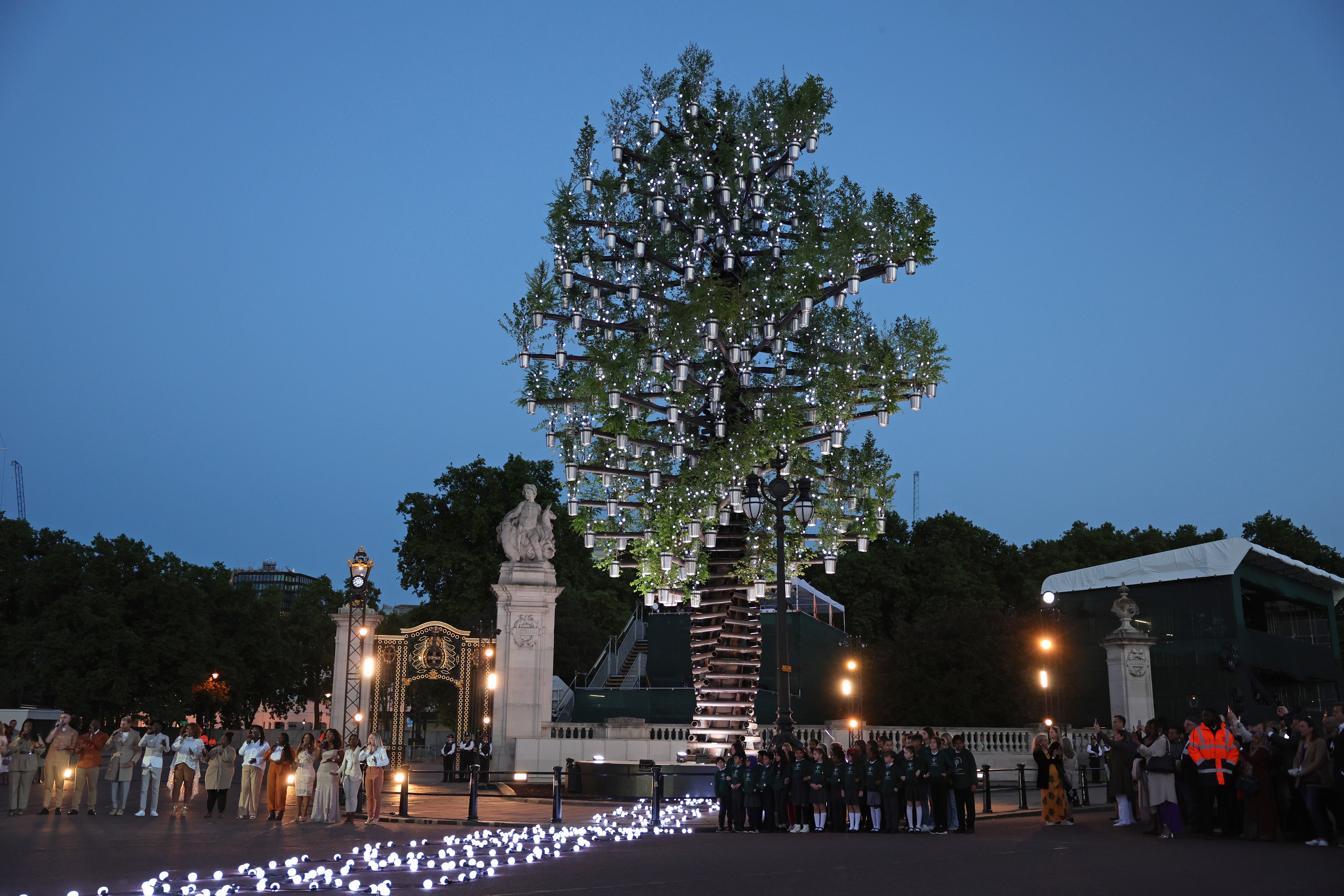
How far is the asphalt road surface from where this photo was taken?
373 inches

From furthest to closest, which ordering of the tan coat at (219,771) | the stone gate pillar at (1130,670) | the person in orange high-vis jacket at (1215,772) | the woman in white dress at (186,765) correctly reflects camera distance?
the stone gate pillar at (1130,670), the tan coat at (219,771), the woman in white dress at (186,765), the person in orange high-vis jacket at (1215,772)

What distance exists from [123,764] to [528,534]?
10.5 meters

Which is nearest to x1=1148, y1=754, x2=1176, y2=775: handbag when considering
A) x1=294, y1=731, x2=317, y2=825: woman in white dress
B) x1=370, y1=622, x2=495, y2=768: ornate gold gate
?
x1=294, y1=731, x2=317, y2=825: woman in white dress

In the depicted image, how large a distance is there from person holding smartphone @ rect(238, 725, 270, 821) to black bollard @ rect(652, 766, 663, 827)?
6.84m

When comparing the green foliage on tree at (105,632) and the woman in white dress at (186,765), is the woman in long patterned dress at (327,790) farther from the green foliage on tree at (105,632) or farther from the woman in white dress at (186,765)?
the green foliage on tree at (105,632)

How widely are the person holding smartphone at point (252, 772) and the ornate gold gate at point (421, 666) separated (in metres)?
6.93

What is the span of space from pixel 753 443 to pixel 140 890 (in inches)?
517

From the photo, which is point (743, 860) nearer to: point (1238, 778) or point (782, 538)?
point (1238, 778)

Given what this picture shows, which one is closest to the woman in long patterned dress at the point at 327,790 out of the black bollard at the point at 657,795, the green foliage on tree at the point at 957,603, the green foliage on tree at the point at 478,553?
the black bollard at the point at 657,795

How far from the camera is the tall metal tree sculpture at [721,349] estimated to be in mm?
20578

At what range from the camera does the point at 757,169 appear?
70.5 feet

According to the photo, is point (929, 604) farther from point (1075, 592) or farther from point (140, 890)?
point (140, 890)

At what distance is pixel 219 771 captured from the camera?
18.2 m

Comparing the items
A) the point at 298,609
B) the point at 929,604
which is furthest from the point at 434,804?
the point at 298,609
